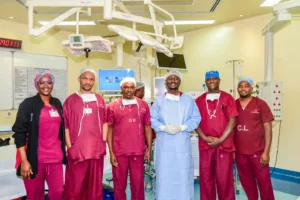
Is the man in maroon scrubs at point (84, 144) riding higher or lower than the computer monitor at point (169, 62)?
lower

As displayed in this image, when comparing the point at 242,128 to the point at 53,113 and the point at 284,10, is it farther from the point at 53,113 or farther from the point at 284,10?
the point at 53,113

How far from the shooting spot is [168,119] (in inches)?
108

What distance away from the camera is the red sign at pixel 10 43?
15.5 ft

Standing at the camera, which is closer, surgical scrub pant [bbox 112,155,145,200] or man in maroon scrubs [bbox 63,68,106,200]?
man in maroon scrubs [bbox 63,68,106,200]

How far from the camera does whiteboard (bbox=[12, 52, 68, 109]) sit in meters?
4.98

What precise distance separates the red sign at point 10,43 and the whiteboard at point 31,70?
0.43ft

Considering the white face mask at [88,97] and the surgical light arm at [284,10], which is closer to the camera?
the white face mask at [88,97]

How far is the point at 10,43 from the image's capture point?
4816mm

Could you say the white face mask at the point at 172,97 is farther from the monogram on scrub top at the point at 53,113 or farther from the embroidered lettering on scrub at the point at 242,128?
the monogram on scrub top at the point at 53,113

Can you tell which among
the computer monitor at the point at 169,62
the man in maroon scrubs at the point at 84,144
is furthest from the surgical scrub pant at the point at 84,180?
the computer monitor at the point at 169,62

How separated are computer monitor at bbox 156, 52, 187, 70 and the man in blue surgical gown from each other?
210 cm

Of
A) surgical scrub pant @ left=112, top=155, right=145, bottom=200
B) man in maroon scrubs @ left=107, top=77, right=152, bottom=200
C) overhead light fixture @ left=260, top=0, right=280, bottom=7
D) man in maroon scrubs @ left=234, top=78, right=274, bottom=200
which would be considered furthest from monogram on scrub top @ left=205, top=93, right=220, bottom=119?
overhead light fixture @ left=260, top=0, right=280, bottom=7

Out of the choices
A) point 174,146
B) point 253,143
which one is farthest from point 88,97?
point 253,143

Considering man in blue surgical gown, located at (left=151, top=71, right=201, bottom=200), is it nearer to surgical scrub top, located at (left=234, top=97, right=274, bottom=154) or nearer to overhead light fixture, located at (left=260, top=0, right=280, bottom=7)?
surgical scrub top, located at (left=234, top=97, right=274, bottom=154)
